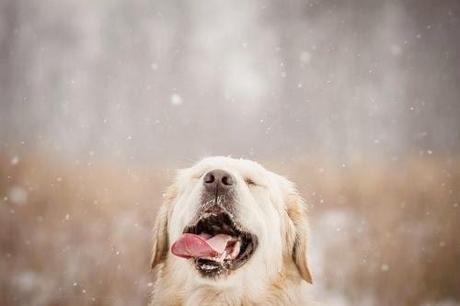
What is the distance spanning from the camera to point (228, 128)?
Result: 3.43 m

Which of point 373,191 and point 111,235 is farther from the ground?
point 373,191

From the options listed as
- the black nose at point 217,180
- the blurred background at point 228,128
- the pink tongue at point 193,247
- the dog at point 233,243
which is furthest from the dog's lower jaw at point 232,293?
the blurred background at point 228,128

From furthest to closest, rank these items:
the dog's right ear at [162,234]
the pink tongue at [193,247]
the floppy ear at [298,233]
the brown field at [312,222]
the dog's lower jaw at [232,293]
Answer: the brown field at [312,222] < the dog's right ear at [162,234] < the floppy ear at [298,233] < the dog's lower jaw at [232,293] < the pink tongue at [193,247]

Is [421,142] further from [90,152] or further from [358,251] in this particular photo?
[90,152]

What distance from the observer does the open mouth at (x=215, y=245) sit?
92.1 inches

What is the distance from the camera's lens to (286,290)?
98.3 inches

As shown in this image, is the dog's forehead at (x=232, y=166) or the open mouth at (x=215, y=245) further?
the dog's forehead at (x=232, y=166)

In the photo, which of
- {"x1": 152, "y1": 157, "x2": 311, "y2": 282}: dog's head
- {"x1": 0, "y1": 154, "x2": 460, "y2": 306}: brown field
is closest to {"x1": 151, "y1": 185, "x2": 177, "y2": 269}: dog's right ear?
{"x1": 152, "y1": 157, "x2": 311, "y2": 282}: dog's head

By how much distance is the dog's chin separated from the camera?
2385 millimetres

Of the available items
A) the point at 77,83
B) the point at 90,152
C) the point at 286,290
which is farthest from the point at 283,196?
the point at 77,83

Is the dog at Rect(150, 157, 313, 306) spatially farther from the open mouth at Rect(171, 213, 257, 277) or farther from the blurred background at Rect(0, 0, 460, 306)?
the blurred background at Rect(0, 0, 460, 306)

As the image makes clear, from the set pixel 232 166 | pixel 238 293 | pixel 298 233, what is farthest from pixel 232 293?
pixel 232 166

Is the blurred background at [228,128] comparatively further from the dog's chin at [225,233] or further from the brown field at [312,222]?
the dog's chin at [225,233]

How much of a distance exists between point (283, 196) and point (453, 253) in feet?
4.03
